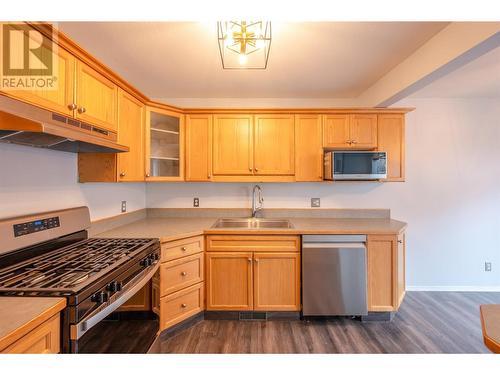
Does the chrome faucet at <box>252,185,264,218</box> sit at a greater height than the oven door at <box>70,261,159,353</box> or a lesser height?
greater

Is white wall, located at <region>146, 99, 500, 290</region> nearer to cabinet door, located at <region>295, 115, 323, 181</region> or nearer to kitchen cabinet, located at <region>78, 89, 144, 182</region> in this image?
cabinet door, located at <region>295, 115, 323, 181</region>

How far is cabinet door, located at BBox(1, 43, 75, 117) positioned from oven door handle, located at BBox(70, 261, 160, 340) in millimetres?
1075

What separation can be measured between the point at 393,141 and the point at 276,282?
6.47 feet

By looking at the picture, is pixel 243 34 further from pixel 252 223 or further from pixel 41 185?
pixel 252 223

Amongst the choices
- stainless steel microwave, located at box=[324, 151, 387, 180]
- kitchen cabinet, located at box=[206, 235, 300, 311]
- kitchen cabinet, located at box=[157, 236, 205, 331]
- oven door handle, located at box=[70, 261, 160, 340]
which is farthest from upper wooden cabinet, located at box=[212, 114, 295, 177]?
oven door handle, located at box=[70, 261, 160, 340]

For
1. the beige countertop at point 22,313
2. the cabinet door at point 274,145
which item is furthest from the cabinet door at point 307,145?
the beige countertop at point 22,313

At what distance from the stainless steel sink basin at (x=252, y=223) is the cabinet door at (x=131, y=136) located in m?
1.05

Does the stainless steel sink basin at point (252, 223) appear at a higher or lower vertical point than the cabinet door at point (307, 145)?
lower

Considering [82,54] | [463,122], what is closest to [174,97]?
[82,54]

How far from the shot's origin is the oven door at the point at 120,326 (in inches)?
41.9

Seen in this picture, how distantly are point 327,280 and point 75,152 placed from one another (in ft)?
8.03

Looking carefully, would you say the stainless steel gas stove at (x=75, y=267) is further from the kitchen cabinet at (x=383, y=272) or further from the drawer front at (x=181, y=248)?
the kitchen cabinet at (x=383, y=272)

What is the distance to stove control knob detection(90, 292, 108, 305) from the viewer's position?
3.71 ft
